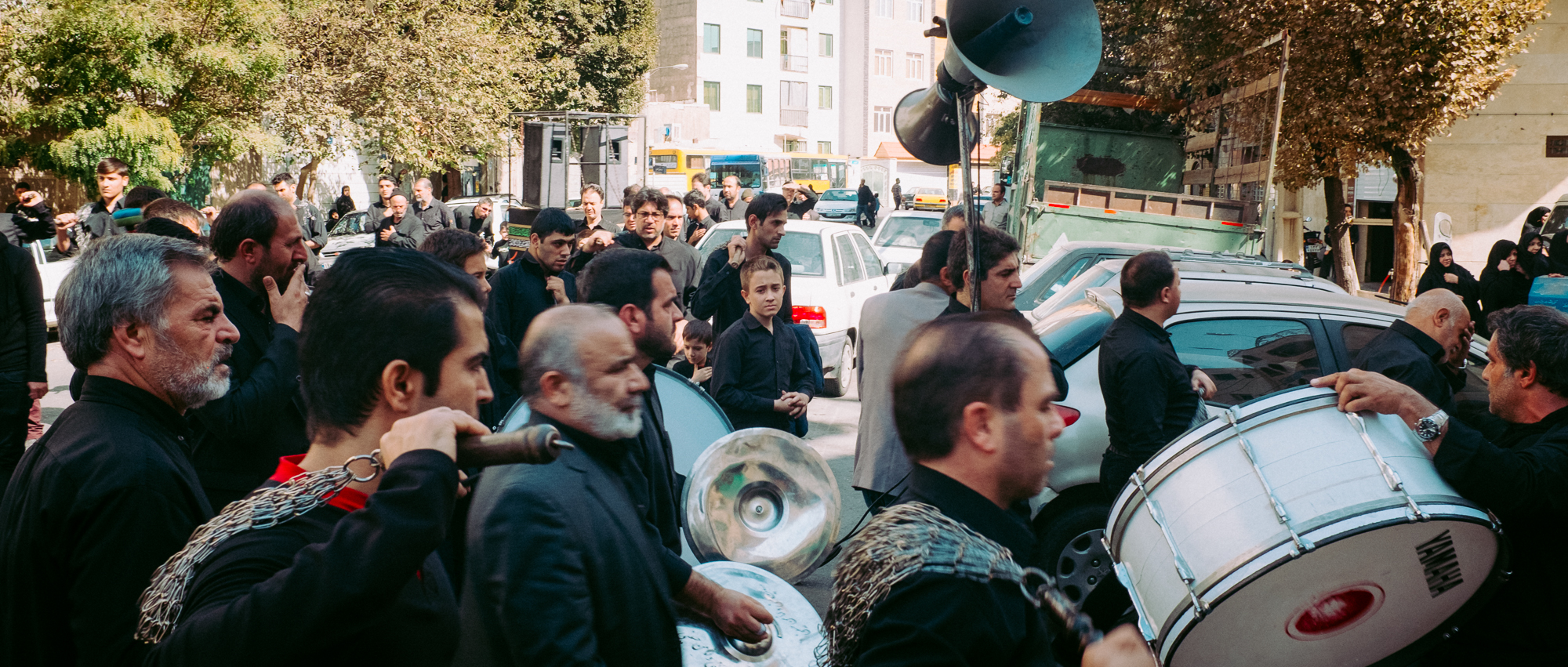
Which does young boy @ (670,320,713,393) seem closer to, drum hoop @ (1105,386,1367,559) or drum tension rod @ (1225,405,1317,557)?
drum hoop @ (1105,386,1367,559)

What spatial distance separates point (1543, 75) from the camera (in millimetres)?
18562

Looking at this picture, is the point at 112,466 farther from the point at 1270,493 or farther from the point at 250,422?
the point at 1270,493

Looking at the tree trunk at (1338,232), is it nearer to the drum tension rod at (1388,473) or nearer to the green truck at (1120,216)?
the green truck at (1120,216)

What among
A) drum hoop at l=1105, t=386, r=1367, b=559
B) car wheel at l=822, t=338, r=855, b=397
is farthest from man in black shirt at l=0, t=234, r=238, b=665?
car wheel at l=822, t=338, r=855, b=397

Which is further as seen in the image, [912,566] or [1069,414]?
[1069,414]

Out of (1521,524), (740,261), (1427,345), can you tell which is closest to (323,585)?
(1521,524)

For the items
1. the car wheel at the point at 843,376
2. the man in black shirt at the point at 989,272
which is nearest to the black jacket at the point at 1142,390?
the man in black shirt at the point at 989,272

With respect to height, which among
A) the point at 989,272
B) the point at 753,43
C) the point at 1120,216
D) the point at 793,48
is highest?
the point at 793,48

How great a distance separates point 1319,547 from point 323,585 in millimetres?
2372

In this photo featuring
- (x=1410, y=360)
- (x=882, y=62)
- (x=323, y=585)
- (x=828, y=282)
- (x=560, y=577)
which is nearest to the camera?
(x=323, y=585)

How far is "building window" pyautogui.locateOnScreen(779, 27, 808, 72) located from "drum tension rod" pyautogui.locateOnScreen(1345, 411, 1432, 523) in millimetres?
55595

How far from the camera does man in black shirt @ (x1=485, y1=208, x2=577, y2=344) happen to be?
5.86m

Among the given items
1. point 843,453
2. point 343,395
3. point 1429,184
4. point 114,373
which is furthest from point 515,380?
point 1429,184

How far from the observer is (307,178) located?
25000mm
